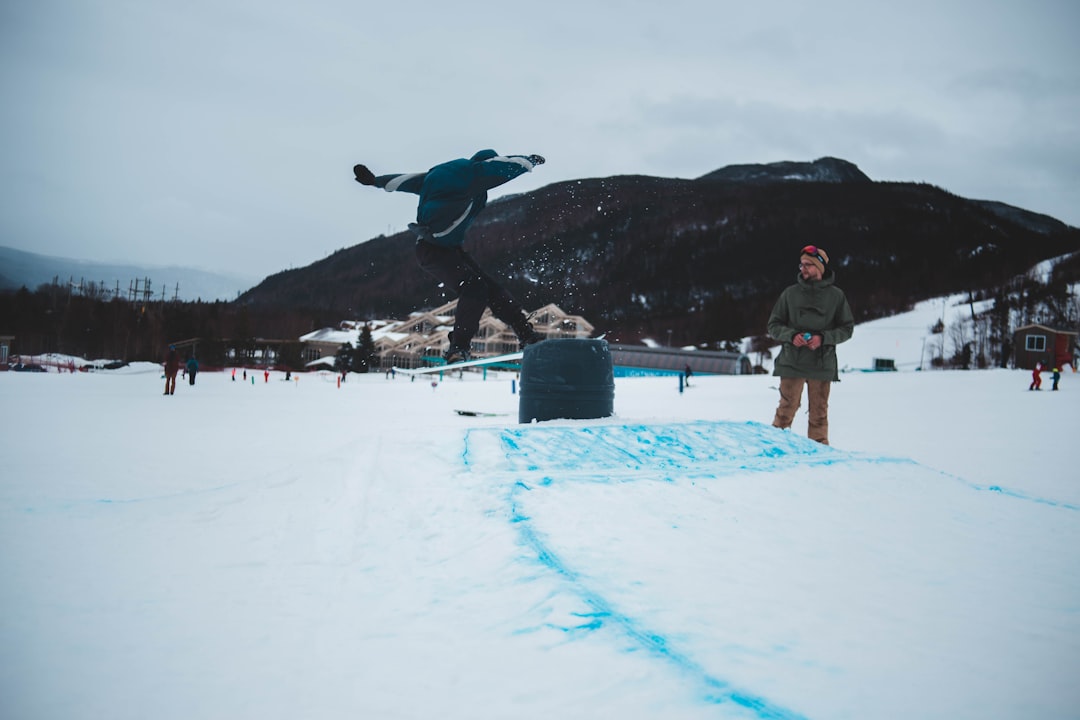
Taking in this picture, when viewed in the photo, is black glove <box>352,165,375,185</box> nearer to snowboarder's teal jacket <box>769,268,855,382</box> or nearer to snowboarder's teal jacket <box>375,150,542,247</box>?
snowboarder's teal jacket <box>375,150,542,247</box>

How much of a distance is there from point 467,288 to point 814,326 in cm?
348

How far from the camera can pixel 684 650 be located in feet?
6.34

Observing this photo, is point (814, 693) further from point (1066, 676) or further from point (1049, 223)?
point (1049, 223)

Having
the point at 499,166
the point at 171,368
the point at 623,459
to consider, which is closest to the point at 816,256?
the point at 499,166

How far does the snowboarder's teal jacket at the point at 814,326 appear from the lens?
6121mm

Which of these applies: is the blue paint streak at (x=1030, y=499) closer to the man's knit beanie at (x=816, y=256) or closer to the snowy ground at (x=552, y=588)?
the snowy ground at (x=552, y=588)

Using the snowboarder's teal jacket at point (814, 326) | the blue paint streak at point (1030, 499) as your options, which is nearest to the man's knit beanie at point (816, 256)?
the snowboarder's teal jacket at point (814, 326)

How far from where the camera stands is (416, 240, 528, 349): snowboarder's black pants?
6.29m

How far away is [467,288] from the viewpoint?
6.50 meters

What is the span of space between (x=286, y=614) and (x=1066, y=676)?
246cm

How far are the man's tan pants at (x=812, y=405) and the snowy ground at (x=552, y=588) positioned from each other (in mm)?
1399

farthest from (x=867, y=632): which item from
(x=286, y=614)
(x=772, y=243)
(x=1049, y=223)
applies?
(x=1049, y=223)

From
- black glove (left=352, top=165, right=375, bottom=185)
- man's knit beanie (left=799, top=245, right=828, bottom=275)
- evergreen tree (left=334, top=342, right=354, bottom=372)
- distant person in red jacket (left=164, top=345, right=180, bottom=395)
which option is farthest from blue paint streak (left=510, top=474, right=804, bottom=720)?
distant person in red jacket (left=164, top=345, right=180, bottom=395)

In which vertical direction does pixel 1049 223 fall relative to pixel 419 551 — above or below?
above
